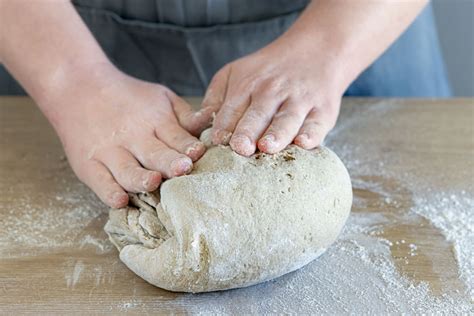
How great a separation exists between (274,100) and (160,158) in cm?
23

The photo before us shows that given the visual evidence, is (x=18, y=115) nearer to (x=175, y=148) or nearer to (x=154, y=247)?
(x=175, y=148)

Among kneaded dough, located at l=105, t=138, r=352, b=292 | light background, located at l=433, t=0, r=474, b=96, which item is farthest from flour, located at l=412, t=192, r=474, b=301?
light background, located at l=433, t=0, r=474, b=96

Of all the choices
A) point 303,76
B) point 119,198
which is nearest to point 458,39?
point 303,76

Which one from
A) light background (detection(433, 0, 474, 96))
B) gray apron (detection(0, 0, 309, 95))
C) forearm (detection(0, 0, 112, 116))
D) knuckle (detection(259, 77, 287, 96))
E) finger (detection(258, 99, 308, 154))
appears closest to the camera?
finger (detection(258, 99, 308, 154))

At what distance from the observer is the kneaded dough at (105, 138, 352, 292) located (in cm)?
95

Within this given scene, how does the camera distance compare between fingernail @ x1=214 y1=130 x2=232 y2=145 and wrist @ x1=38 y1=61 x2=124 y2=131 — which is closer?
fingernail @ x1=214 y1=130 x2=232 y2=145

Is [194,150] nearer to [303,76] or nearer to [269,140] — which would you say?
[269,140]

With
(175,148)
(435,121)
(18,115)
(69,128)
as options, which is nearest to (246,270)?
(175,148)

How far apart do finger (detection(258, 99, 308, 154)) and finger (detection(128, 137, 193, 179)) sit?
13 cm

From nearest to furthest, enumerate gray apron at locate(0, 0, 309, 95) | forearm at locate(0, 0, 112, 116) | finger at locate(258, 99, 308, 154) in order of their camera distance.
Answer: finger at locate(258, 99, 308, 154) < forearm at locate(0, 0, 112, 116) < gray apron at locate(0, 0, 309, 95)

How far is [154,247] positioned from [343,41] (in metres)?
0.56

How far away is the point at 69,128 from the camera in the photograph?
1221mm

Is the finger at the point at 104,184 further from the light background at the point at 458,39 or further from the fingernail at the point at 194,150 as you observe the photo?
the light background at the point at 458,39

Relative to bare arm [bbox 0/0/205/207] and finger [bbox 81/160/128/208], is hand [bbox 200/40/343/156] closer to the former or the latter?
bare arm [bbox 0/0/205/207]
